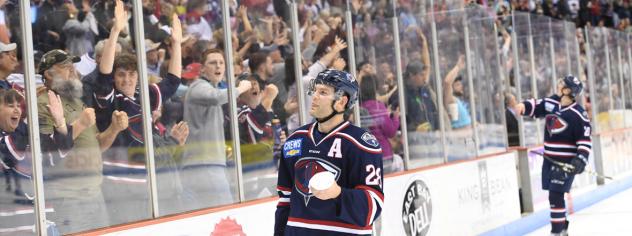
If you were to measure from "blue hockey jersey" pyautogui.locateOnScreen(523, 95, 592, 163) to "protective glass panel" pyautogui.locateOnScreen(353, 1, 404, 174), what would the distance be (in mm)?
1775

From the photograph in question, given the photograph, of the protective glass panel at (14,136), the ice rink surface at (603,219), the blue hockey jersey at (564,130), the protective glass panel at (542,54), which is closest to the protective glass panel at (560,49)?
the protective glass panel at (542,54)

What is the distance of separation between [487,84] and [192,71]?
13.6ft

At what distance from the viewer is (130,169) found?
363 centimetres

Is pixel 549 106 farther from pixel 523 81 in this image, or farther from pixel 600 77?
pixel 600 77

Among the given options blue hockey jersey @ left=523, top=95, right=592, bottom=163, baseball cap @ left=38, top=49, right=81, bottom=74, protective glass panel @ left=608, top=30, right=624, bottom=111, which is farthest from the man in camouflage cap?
protective glass panel @ left=608, top=30, right=624, bottom=111

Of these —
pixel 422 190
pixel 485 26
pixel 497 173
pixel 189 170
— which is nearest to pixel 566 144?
pixel 497 173

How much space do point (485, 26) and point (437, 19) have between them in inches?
46.1

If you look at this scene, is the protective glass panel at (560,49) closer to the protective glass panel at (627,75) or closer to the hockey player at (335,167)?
the protective glass panel at (627,75)

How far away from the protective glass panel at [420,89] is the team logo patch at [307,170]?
3230 mm

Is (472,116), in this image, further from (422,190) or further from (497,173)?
(422,190)

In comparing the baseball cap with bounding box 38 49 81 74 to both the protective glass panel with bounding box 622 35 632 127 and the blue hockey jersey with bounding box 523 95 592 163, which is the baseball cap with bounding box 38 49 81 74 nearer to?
the blue hockey jersey with bounding box 523 95 592 163

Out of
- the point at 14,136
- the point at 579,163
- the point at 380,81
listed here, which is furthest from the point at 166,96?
the point at 579,163

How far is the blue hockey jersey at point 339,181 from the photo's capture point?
112 inches

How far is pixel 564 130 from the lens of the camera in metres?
7.16
